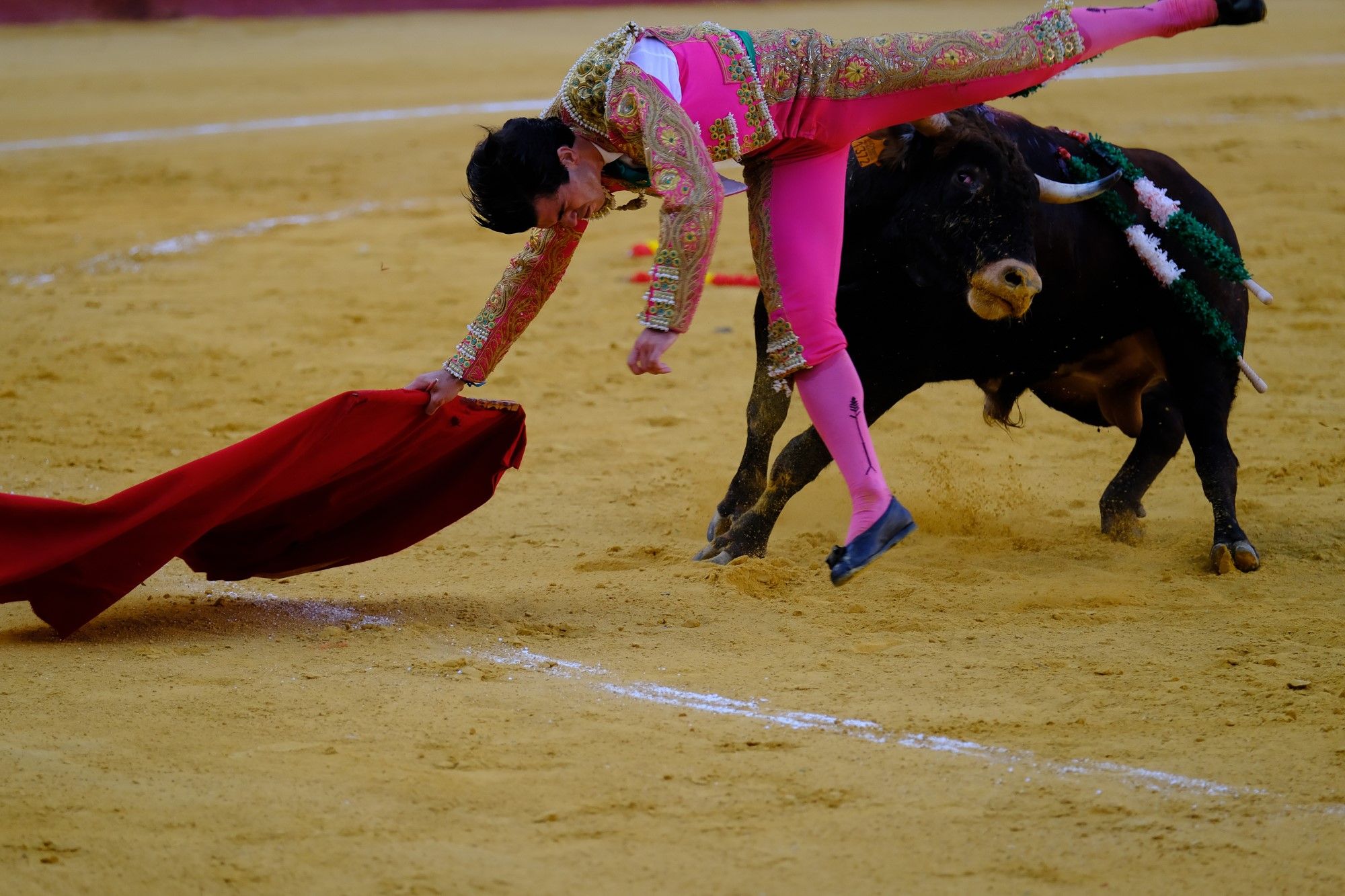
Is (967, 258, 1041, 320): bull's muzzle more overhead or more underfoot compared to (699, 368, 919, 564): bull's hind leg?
more overhead

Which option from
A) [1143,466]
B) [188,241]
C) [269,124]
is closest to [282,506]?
[1143,466]

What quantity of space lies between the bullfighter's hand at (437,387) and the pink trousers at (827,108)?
78cm

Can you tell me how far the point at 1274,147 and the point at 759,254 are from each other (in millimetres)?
6854

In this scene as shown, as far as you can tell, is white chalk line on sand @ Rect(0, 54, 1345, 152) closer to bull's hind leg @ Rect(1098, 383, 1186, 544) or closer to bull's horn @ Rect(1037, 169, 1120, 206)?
bull's hind leg @ Rect(1098, 383, 1186, 544)

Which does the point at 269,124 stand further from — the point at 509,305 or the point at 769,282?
the point at 769,282

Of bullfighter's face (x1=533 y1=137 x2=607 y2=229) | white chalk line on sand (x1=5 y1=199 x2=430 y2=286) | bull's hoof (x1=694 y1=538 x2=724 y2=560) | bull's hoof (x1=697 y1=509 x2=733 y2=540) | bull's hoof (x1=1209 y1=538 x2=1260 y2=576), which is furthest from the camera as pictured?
white chalk line on sand (x1=5 y1=199 x2=430 y2=286)

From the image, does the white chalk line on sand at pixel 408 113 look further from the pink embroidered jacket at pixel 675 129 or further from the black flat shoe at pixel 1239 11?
the pink embroidered jacket at pixel 675 129

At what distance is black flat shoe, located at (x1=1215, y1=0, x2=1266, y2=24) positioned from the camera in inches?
130

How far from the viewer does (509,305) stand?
11.1ft

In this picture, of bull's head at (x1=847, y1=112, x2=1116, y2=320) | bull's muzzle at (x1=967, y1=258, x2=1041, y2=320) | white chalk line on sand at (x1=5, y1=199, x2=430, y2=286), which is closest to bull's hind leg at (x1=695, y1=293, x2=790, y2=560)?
bull's head at (x1=847, y1=112, x2=1116, y2=320)

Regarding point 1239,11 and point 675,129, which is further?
point 1239,11

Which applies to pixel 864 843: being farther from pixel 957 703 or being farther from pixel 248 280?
pixel 248 280

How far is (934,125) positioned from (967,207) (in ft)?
0.72

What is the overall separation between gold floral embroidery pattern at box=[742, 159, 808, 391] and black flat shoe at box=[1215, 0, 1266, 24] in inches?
45.6
